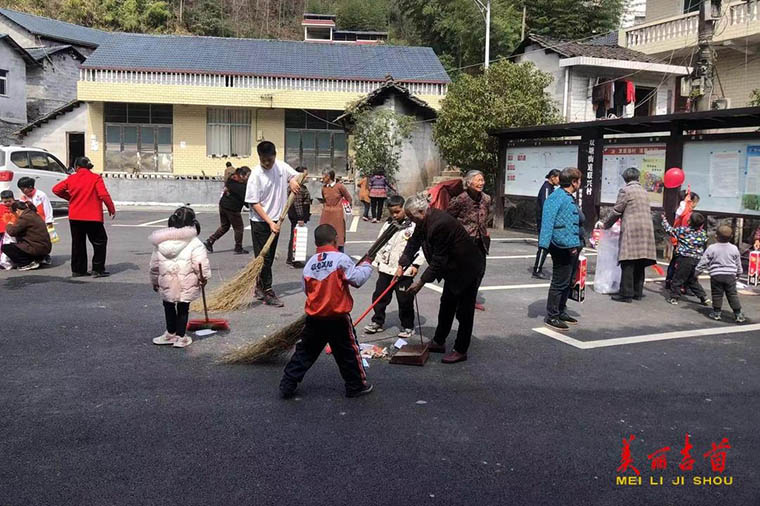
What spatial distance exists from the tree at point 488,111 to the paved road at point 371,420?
11.0 m

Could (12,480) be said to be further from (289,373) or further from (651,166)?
(651,166)

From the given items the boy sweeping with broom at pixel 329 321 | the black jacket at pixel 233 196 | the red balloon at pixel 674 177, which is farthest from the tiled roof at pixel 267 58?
the boy sweeping with broom at pixel 329 321

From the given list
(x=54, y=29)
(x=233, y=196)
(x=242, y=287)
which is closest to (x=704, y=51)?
(x=233, y=196)

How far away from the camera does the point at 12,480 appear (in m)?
3.50

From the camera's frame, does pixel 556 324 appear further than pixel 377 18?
No

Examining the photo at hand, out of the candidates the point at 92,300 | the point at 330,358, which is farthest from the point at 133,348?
the point at 92,300

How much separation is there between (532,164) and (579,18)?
2100 centimetres

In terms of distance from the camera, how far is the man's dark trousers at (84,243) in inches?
362

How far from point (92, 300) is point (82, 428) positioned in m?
4.14

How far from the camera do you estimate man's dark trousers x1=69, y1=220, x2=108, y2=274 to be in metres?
9.18

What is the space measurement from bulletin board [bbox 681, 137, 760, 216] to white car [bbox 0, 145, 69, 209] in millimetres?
14387

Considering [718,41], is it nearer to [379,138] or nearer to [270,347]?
[379,138]

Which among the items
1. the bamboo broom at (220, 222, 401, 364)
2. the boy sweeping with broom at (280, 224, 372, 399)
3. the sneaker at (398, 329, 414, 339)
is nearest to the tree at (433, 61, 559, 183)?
the sneaker at (398, 329, 414, 339)

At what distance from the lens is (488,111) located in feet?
57.2
